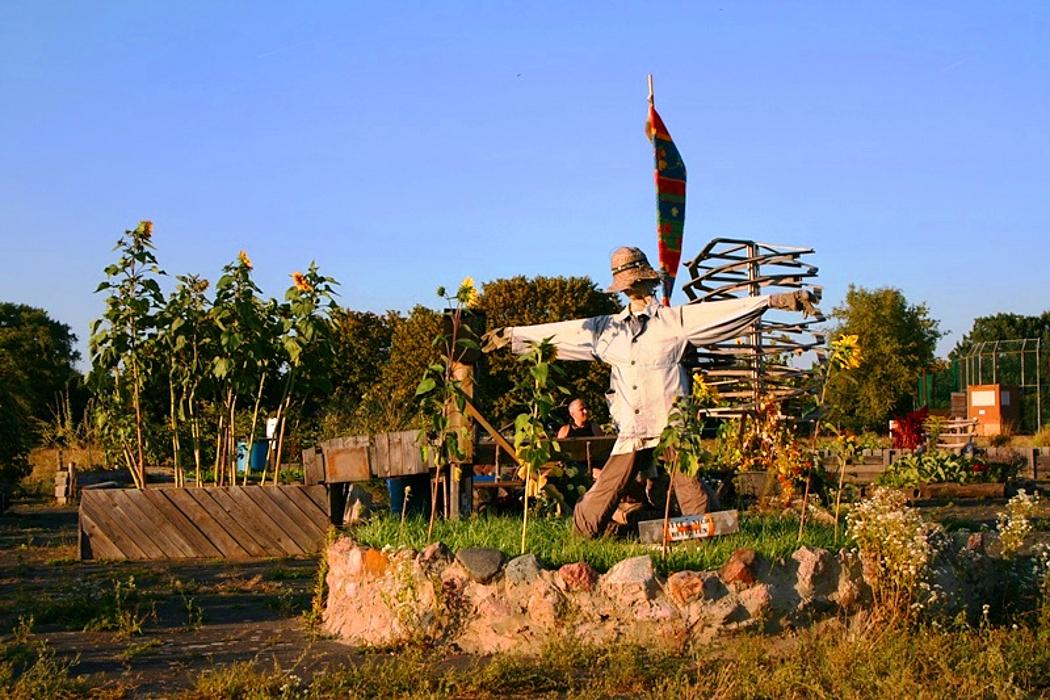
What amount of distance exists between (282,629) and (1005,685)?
423cm

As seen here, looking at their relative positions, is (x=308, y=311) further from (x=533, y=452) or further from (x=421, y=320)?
(x=421, y=320)

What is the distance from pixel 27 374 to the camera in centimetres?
3325

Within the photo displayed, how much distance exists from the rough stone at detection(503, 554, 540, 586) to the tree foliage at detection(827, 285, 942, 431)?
39036 millimetres

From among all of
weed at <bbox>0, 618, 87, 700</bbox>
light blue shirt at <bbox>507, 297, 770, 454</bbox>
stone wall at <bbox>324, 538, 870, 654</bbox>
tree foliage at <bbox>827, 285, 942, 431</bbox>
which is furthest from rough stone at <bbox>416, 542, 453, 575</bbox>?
tree foliage at <bbox>827, 285, 942, 431</bbox>

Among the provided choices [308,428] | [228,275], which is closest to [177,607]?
[228,275]

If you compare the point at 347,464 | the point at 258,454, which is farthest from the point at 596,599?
Answer: the point at 258,454

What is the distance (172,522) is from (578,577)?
5.51 metres

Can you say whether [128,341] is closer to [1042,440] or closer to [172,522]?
[172,522]

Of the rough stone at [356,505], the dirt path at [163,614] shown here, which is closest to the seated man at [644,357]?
the dirt path at [163,614]

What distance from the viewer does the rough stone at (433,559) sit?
674 centimetres

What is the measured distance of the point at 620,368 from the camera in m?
A: 7.56

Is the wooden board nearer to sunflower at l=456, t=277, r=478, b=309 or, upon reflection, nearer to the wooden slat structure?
the wooden slat structure

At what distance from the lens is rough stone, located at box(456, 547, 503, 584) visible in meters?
6.57

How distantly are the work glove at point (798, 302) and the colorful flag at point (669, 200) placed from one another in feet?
12.3
